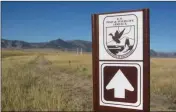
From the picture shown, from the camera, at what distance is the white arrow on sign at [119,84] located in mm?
3246

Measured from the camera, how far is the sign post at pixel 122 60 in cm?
317

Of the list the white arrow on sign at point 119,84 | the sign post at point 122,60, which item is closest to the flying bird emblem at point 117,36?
the sign post at point 122,60

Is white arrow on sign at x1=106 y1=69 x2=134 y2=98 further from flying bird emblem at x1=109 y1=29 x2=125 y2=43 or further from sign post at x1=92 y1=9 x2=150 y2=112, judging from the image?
flying bird emblem at x1=109 y1=29 x2=125 y2=43

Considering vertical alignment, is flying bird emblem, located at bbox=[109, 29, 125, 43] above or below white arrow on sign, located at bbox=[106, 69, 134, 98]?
Result: above

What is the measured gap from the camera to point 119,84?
3301 mm

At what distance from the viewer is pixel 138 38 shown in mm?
3162

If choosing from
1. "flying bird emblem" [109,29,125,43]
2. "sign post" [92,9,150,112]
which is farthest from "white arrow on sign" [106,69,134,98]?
"flying bird emblem" [109,29,125,43]

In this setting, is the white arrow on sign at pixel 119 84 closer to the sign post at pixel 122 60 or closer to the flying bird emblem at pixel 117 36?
the sign post at pixel 122 60

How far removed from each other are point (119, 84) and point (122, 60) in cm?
26

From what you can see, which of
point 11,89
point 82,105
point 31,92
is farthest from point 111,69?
point 11,89

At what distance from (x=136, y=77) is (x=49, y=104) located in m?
4.11

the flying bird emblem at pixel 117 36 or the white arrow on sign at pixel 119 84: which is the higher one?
the flying bird emblem at pixel 117 36

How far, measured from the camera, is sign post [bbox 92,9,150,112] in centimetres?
317

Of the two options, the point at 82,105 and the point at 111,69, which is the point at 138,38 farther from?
the point at 82,105
